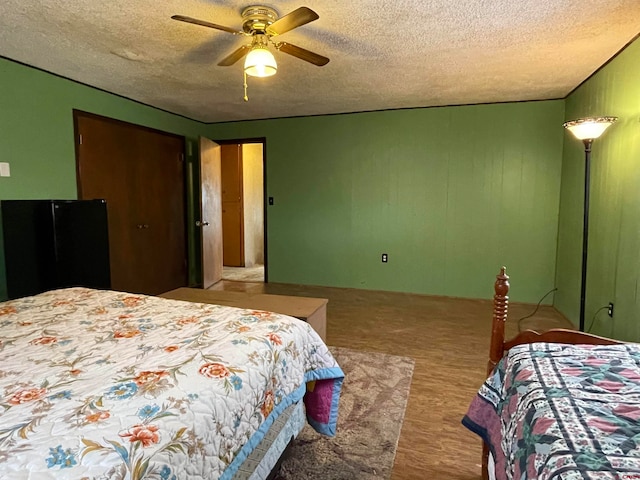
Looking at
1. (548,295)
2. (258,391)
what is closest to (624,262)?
(548,295)

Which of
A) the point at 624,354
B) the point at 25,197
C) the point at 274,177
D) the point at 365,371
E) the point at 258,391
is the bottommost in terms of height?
the point at 365,371

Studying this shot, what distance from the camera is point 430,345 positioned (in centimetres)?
305

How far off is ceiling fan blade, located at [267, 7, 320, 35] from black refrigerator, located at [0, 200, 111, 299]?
203 centimetres

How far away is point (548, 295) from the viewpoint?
4.15 m

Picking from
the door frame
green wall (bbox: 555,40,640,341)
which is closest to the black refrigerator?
the door frame

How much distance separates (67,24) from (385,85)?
8.18ft

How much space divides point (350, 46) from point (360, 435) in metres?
2.44

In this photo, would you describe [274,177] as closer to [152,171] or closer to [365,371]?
[152,171]

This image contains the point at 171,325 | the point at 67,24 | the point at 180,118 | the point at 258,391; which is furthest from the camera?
the point at 180,118

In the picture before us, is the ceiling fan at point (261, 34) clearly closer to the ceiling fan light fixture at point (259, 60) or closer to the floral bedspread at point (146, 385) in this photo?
the ceiling fan light fixture at point (259, 60)

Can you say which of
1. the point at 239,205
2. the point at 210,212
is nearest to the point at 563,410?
the point at 210,212

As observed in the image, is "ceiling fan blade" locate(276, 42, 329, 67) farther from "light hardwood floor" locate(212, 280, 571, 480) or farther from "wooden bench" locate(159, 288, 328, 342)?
"light hardwood floor" locate(212, 280, 571, 480)

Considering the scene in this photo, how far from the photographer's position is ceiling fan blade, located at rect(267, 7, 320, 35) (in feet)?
5.83

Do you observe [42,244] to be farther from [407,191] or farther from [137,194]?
[407,191]
